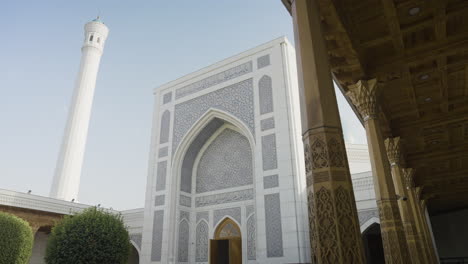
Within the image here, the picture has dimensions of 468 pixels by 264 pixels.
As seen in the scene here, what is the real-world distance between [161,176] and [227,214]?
278 centimetres

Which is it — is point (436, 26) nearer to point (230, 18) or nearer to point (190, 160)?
point (230, 18)

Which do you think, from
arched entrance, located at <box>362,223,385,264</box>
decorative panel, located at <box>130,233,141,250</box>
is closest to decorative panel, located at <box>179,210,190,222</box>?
decorative panel, located at <box>130,233,141,250</box>

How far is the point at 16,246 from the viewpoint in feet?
27.4

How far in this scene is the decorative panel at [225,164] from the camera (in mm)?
11070

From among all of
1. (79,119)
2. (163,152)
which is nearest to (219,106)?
(163,152)

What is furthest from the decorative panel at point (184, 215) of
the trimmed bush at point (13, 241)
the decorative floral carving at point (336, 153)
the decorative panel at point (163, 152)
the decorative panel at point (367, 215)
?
the decorative floral carving at point (336, 153)

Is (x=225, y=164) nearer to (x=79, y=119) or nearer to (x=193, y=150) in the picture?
(x=193, y=150)

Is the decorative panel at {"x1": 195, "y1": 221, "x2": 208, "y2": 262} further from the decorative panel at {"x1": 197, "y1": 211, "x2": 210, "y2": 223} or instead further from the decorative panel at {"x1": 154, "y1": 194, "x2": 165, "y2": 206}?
the decorative panel at {"x1": 154, "y1": 194, "x2": 165, "y2": 206}

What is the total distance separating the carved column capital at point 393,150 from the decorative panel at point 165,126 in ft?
25.3

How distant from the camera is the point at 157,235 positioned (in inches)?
436

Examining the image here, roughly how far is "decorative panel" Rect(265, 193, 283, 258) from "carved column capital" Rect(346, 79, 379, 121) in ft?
16.4

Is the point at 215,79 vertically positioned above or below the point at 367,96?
above

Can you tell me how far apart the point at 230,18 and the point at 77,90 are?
40.3ft

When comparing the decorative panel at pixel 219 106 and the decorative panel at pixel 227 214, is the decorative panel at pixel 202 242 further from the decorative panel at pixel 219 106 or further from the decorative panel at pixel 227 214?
the decorative panel at pixel 219 106
